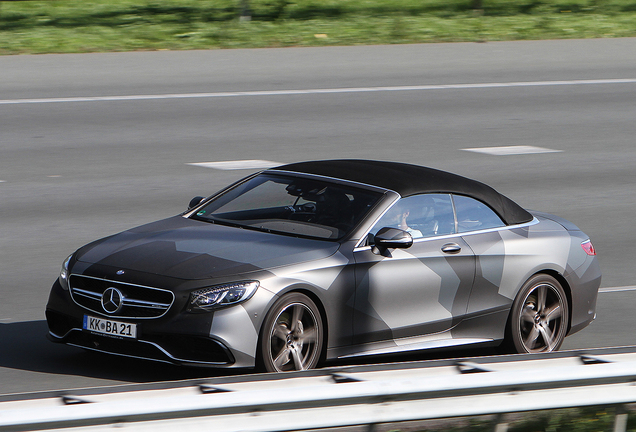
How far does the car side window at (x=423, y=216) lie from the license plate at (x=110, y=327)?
1.89 m

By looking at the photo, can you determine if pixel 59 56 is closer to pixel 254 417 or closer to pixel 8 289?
pixel 8 289

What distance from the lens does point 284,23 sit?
24422 millimetres

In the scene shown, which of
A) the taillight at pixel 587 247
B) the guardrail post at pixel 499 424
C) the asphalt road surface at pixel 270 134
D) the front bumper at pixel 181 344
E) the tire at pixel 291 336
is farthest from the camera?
the asphalt road surface at pixel 270 134

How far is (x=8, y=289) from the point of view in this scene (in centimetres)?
931

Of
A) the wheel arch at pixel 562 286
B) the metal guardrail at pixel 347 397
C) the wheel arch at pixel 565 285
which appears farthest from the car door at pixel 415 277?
the metal guardrail at pixel 347 397

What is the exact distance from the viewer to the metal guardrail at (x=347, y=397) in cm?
461

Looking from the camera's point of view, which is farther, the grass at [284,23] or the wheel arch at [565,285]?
the grass at [284,23]

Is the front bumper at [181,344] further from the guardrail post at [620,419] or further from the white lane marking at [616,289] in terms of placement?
the white lane marking at [616,289]

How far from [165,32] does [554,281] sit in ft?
52.3

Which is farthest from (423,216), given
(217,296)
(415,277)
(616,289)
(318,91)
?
(318,91)

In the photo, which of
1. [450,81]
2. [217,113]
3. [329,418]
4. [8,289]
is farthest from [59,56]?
[329,418]

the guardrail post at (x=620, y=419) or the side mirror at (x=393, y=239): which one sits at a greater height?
the side mirror at (x=393, y=239)

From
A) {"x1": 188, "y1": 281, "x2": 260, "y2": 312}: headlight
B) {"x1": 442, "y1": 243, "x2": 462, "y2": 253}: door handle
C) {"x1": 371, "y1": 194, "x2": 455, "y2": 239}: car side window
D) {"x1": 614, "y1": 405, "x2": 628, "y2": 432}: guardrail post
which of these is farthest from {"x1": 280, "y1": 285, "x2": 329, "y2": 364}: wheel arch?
{"x1": 614, "y1": 405, "x2": 628, "y2": 432}: guardrail post

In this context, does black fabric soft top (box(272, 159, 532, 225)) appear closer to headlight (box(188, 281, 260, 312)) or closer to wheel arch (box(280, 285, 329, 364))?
wheel arch (box(280, 285, 329, 364))
